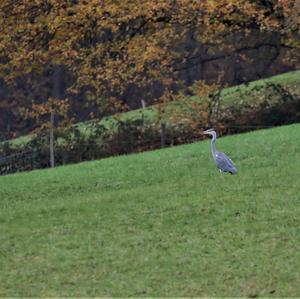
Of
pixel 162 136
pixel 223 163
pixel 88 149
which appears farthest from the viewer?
pixel 88 149

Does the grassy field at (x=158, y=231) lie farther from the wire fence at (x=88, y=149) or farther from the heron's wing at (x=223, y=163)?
the wire fence at (x=88, y=149)

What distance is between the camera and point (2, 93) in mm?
62062

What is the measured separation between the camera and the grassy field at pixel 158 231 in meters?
12.7

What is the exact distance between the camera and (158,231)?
1498cm

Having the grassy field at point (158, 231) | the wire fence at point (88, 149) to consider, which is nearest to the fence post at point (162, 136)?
the wire fence at point (88, 149)

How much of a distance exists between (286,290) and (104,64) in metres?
14.7

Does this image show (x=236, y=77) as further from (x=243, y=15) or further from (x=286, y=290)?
(x=286, y=290)

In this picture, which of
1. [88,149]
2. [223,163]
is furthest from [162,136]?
[223,163]

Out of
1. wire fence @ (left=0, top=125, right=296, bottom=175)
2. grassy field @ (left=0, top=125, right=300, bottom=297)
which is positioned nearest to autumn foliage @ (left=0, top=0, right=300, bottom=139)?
wire fence @ (left=0, top=125, right=296, bottom=175)

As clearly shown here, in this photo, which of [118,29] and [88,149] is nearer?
[118,29]

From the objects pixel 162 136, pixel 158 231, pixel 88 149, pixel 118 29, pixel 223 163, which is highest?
pixel 158 231

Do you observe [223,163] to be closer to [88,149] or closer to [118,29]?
[118,29]

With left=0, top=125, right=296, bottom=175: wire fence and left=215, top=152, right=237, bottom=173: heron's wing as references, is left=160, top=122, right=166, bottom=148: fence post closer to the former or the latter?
left=0, top=125, right=296, bottom=175: wire fence

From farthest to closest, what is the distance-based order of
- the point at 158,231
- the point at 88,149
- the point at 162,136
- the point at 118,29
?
the point at 88,149, the point at 162,136, the point at 118,29, the point at 158,231
